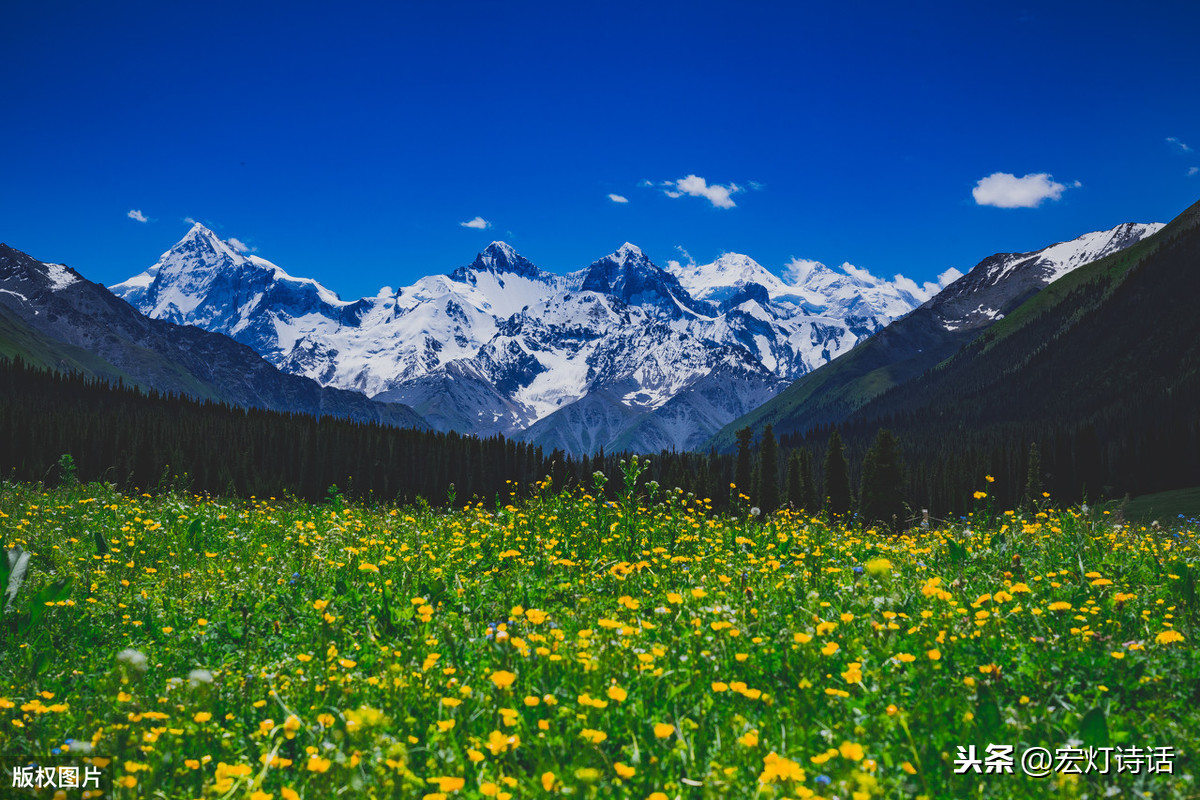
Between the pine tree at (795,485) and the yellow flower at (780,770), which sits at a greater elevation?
the pine tree at (795,485)

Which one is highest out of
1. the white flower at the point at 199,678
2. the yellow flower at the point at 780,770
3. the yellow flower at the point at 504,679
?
the yellow flower at the point at 504,679

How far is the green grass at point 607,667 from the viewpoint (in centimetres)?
453

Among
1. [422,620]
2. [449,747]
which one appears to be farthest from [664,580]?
[449,747]

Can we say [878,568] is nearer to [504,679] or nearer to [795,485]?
[504,679]

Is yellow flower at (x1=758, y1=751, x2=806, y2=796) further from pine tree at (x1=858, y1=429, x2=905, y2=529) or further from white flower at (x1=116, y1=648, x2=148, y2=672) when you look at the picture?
pine tree at (x1=858, y1=429, x2=905, y2=529)

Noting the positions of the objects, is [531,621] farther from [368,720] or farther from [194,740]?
[194,740]

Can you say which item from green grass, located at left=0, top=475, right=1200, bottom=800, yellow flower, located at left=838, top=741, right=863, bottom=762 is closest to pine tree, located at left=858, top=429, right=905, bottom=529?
green grass, located at left=0, top=475, right=1200, bottom=800

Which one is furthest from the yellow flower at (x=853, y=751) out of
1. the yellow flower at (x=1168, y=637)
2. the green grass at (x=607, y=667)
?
the yellow flower at (x=1168, y=637)

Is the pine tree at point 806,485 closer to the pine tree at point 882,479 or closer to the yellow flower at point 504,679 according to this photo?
the pine tree at point 882,479

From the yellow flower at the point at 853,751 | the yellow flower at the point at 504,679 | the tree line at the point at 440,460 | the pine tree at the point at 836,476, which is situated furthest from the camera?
the tree line at the point at 440,460

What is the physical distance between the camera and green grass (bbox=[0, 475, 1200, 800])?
4.53 metres

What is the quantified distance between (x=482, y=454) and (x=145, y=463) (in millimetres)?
58644

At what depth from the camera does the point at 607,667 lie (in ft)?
18.9

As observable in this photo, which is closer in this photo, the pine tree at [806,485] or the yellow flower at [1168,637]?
the yellow flower at [1168,637]
